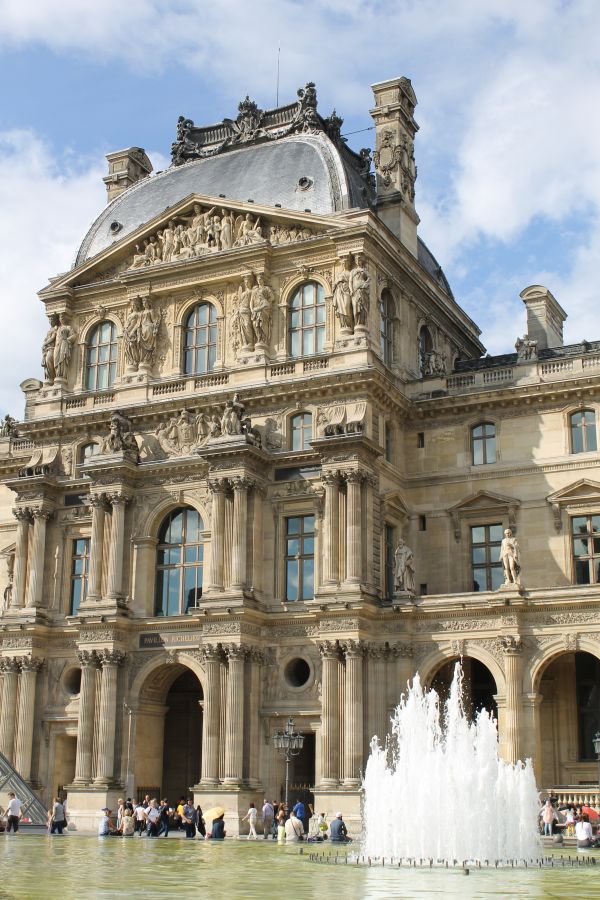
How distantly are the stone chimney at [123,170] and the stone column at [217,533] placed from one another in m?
20.1

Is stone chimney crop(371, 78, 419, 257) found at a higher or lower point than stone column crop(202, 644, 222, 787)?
higher

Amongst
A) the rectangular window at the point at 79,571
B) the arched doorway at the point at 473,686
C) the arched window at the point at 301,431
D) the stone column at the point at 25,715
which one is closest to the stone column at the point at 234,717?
the arched doorway at the point at 473,686

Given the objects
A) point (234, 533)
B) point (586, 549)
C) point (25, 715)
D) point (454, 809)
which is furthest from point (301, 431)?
point (454, 809)

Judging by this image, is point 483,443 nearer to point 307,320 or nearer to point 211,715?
point 307,320

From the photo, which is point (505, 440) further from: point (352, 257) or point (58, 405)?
point (58, 405)

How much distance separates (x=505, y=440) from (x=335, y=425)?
706 centimetres

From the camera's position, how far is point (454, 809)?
27547 mm

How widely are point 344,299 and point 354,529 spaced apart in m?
9.25

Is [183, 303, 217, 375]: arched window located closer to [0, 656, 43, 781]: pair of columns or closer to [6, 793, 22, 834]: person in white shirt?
[0, 656, 43, 781]: pair of columns

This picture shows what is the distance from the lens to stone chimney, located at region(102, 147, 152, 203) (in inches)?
2344

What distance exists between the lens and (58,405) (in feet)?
170

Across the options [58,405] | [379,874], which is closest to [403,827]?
[379,874]

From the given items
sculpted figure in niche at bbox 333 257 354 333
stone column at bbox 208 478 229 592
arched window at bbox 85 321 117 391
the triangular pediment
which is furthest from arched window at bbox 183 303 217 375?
stone column at bbox 208 478 229 592

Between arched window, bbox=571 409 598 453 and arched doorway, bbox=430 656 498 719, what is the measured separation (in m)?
8.82
